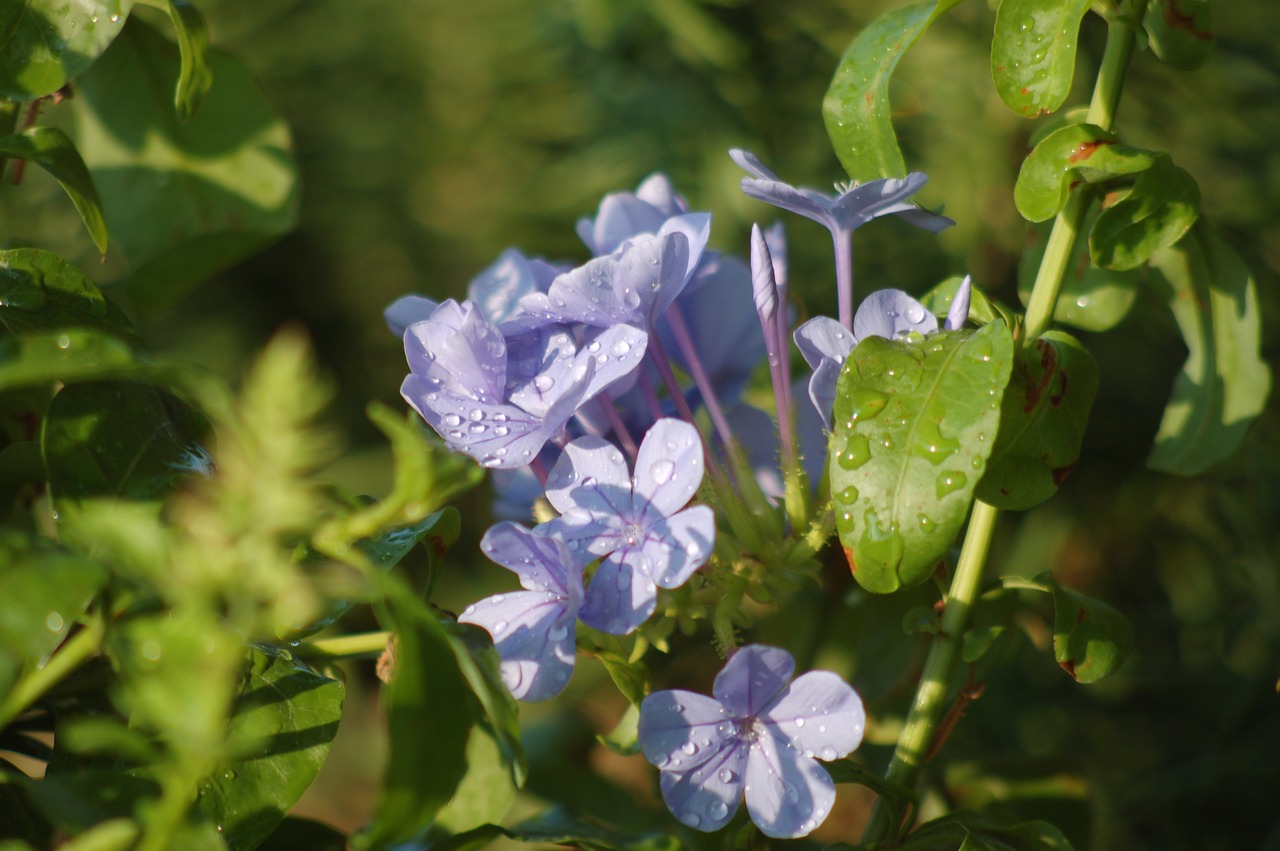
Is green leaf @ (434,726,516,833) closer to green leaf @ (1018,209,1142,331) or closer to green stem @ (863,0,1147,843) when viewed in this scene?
green stem @ (863,0,1147,843)

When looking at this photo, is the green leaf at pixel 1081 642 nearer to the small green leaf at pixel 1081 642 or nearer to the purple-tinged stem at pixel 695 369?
the small green leaf at pixel 1081 642

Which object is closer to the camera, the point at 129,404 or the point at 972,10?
the point at 129,404

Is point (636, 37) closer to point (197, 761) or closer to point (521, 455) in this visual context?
point (521, 455)

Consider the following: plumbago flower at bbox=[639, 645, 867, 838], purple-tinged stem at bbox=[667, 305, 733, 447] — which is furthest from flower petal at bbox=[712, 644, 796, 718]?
purple-tinged stem at bbox=[667, 305, 733, 447]

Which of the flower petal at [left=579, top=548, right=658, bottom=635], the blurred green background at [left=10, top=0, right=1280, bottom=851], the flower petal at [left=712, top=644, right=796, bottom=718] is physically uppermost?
the flower petal at [left=579, top=548, right=658, bottom=635]

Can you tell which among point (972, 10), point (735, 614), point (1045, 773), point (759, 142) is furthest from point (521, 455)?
point (972, 10)

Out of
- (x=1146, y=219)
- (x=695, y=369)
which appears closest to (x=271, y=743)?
(x=695, y=369)

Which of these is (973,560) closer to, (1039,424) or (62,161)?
(1039,424)
